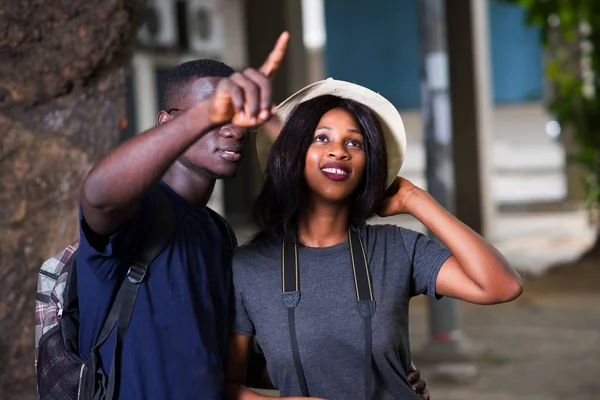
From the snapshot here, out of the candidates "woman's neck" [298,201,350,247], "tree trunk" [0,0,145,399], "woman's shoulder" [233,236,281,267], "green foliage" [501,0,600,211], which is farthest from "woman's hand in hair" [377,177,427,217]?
"green foliage" [501,0,600,211]

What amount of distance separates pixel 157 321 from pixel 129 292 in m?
0.07

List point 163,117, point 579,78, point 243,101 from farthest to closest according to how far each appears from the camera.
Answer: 1. point 579,78
2. point 163,117
3. point 243,101

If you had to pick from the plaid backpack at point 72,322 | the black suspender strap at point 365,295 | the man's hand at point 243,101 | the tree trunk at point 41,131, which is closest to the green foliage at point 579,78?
the tree trunk at point 41,131

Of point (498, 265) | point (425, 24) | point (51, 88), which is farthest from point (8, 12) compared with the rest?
point (425, 24)

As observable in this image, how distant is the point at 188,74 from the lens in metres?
1.88

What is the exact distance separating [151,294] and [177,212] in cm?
18

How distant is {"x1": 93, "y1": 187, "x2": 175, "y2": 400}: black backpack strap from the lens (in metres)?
1.68

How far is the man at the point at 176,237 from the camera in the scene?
150 cm

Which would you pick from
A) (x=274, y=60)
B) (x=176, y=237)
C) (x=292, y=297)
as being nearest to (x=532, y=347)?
(x=292, y=297)

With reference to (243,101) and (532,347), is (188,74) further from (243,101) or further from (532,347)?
(532,347)

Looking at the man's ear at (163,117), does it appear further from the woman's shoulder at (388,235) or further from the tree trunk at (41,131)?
the tree trunk at (41,131)

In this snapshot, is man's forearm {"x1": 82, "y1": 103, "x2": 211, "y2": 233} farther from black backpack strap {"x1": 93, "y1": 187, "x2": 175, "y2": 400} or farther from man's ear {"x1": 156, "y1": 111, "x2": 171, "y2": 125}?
man's ear {"x1": 156, "y1": 111, "x2": 171, "y2": 125}

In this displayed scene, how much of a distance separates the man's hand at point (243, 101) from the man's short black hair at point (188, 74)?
0.41 m

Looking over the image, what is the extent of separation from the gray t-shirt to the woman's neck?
0.03 meters
